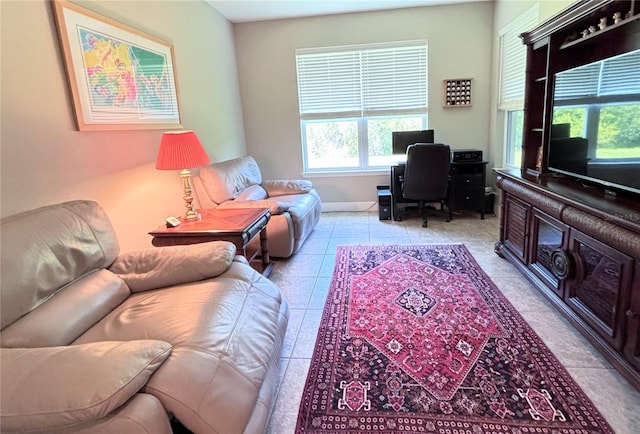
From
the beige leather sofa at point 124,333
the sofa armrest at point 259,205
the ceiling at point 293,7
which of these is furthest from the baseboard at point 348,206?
the beige leather sofa at point 124,333

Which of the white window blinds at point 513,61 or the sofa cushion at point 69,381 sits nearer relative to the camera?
the sofa cushion at point 69,381

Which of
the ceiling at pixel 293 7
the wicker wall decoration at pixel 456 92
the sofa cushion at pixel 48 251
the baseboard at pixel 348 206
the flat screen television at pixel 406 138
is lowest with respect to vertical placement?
the baseboard at pixel 348 206

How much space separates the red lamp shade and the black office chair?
2.52 metres

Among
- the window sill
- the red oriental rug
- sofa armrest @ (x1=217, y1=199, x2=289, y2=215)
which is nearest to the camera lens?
the red oriental rug

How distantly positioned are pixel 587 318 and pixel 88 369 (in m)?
2.30

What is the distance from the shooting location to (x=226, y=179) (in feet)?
12.1

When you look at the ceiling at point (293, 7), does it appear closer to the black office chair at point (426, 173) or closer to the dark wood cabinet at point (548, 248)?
the black office chair at point (426, 173)

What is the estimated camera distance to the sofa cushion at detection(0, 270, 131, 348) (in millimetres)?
1317

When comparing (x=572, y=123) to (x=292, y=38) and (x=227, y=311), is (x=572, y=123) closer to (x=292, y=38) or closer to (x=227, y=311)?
(x=227, y=311)

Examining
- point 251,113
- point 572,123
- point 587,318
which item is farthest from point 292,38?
point 587,318

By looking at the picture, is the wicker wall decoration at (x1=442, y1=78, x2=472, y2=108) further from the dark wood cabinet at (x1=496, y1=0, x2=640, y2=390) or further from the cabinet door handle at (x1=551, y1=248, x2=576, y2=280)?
the cabinet door handle at (x1=551, y1=248, x2=576, y2=280)

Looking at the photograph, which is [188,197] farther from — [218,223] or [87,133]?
[87,133]

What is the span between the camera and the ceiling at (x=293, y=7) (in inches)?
163

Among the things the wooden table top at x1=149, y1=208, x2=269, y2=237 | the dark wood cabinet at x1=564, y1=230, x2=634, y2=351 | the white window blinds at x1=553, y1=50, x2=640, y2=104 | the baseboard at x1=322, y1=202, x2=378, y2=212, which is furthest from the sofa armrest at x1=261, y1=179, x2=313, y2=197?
the dark wood cabinet at x1=564, y1=230, x2=634, y2=351
